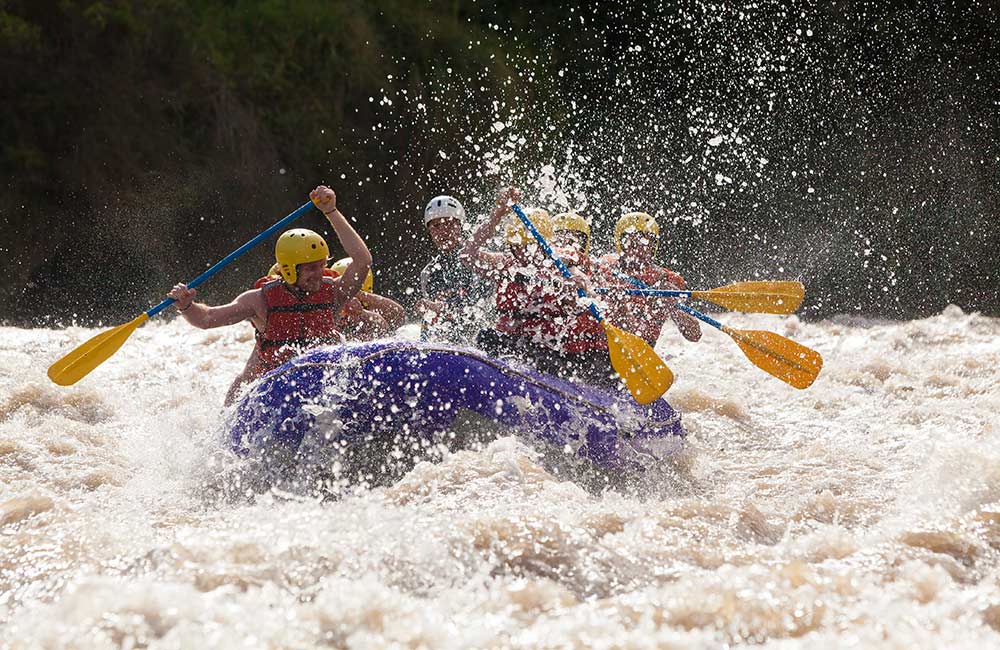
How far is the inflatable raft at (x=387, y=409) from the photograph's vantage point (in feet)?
12.1

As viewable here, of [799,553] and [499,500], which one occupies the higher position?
[799,553]

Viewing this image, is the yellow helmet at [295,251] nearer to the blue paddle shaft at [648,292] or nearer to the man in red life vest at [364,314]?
the man in red life vest at [364,314]

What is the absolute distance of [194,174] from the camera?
10.7m

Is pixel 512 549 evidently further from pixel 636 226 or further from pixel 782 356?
pixel 636 226

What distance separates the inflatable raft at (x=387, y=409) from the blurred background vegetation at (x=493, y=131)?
648 centimetres

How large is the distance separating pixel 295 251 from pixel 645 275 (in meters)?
1.86

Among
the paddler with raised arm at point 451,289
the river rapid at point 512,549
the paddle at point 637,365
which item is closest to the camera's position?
the river rapid at point 512,549

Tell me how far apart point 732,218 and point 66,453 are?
8000 millimetres

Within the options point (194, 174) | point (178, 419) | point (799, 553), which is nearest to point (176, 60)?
point (194, 174)

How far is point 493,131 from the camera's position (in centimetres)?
1177

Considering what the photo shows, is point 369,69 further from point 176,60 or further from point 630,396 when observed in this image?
point 630,396

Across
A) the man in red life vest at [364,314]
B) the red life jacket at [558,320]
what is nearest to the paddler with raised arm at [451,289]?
the man in red life vest at [364,314]

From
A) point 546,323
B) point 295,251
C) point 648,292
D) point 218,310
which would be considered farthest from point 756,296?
point 218,310

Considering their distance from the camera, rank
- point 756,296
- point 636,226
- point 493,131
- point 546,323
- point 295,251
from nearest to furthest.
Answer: point 295,251, point 546,323, point 756,296, point 636,226, point 493,131
